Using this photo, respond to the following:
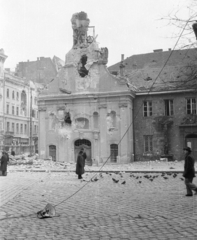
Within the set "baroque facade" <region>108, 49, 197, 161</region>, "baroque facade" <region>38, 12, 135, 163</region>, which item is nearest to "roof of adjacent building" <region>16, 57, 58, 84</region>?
"baroque facade" <region>38, 12, 135, 163</region>

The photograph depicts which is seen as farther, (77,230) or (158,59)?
(158,59)

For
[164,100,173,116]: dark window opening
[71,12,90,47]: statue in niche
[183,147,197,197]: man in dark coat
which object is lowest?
[183,147,197,197]: man in dark coat

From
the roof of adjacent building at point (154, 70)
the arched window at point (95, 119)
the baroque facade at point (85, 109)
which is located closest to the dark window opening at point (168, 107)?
the roof of adjacent building at point (154, 70)

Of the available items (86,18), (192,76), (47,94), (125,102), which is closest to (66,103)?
(47,94)

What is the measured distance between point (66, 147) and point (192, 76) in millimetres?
25171

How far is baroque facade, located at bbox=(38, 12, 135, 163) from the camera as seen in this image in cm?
3612

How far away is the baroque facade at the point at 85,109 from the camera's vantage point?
3612cm

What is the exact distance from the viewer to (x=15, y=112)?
2884 inches

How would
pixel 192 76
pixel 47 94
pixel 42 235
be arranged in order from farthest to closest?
pixel 47 94, pixel 192 76, pixel 42 235

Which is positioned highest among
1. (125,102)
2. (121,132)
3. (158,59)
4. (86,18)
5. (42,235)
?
(86,18)

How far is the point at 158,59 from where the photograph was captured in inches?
1751

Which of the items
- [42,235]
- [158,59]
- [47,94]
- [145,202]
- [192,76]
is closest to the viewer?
[42,235]

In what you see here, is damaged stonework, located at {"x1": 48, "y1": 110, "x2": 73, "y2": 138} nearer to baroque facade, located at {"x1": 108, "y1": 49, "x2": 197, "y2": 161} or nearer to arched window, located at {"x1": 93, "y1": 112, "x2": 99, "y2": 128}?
arched window, located at {"x1": 93, "y1": 112, "x2": 99, "y2": 128}

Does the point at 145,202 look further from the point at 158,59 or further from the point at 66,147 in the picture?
the point at 158,59
